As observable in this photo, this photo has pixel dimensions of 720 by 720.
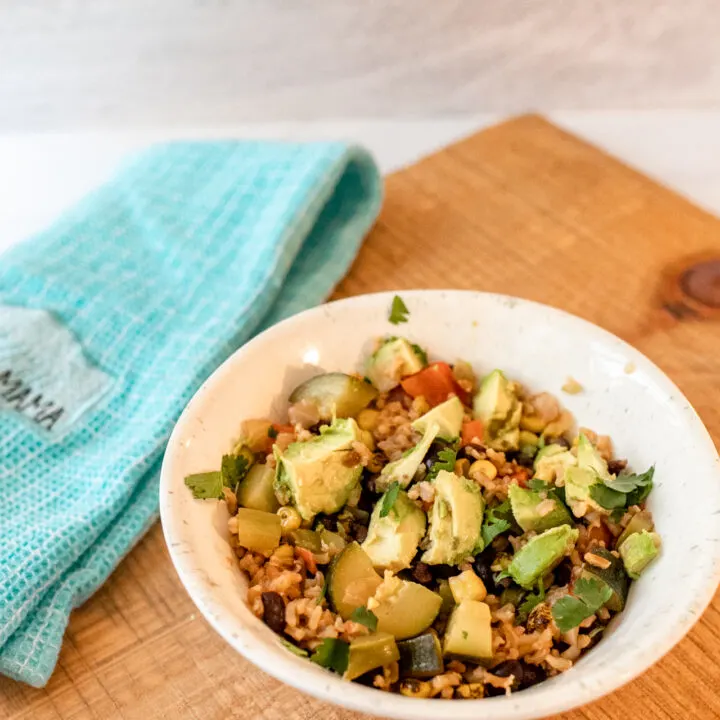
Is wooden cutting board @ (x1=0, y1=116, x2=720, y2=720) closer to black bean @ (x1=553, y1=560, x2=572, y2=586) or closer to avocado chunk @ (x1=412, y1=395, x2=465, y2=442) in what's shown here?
black bean @ (x1=553, y1=560, x2=572, y2=586)

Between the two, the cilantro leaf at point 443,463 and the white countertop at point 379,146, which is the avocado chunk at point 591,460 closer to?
the cilantro leaf at point 443,463

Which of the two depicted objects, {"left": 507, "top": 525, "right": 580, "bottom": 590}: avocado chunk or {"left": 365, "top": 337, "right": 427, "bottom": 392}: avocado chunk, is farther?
{"left": 365, "top": 337, "right": 427, "bottom": 392}: avocado chunk

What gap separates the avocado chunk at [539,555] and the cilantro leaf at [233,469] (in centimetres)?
37

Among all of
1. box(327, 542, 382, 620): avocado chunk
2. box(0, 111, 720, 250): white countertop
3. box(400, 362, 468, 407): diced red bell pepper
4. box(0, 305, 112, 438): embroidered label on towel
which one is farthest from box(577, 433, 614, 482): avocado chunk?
box(0, 111, 720, 250): white countertop

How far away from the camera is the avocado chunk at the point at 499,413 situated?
1261mm

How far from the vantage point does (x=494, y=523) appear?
111 centimetres

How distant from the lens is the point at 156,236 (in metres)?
1.71

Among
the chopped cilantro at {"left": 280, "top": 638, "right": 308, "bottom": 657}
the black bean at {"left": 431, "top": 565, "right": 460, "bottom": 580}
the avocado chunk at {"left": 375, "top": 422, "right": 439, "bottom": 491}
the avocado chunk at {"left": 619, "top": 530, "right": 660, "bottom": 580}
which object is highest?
the avocado chunk at {"left": 375, "top": 422, "right": 439, "bottom": 491}

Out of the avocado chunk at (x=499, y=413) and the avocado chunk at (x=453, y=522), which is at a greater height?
the avocado chunk at (x=453, y=522)

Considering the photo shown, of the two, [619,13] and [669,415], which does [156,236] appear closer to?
[669,415]

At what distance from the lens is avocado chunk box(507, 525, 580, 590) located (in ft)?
3.46

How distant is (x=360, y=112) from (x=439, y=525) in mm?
1621

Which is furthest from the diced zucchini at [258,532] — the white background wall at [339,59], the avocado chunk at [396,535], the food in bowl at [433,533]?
the white background wall at [339,59]

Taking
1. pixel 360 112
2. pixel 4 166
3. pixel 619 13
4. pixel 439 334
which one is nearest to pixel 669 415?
pixel 439 334
